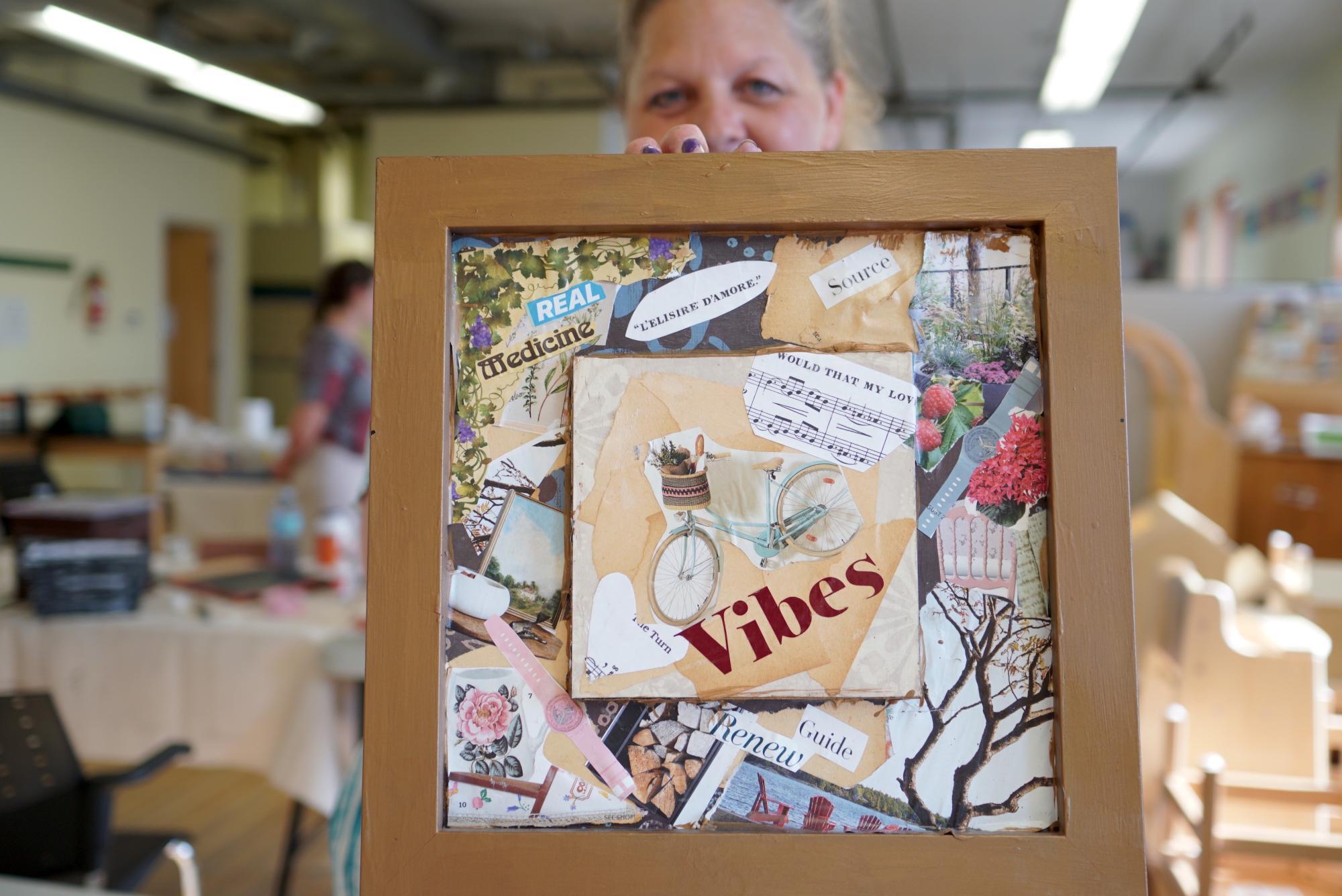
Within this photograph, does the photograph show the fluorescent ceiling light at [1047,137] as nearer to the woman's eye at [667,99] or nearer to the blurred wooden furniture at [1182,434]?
the blurred wooden furniture at [1182,434]

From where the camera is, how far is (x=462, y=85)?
337 inches

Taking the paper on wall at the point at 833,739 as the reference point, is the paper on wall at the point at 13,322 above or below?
above

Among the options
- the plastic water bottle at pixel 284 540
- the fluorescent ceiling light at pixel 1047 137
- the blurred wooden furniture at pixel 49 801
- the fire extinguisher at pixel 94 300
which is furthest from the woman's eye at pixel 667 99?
the fire extinguisher at pixel 94 300

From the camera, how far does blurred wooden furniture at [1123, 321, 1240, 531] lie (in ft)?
10.8

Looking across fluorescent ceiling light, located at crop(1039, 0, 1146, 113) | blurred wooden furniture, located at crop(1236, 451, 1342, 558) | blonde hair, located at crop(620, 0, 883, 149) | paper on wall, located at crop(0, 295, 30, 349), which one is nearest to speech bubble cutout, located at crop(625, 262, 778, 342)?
blonde hair, located at crop(620, 0, 883, 149)

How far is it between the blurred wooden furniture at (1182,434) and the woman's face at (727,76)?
2570 mm

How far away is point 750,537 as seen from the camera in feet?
1.97

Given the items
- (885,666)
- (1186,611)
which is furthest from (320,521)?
(885,666)

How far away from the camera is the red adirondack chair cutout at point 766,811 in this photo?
Result: 0.59 m

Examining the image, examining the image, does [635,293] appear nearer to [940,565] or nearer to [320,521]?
[940,565]

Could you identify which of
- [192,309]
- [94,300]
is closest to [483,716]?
[94,300]

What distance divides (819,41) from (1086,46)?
5800 mm

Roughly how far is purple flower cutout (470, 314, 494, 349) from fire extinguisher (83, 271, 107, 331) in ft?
28.9

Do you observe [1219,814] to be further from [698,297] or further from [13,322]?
[13,322]
